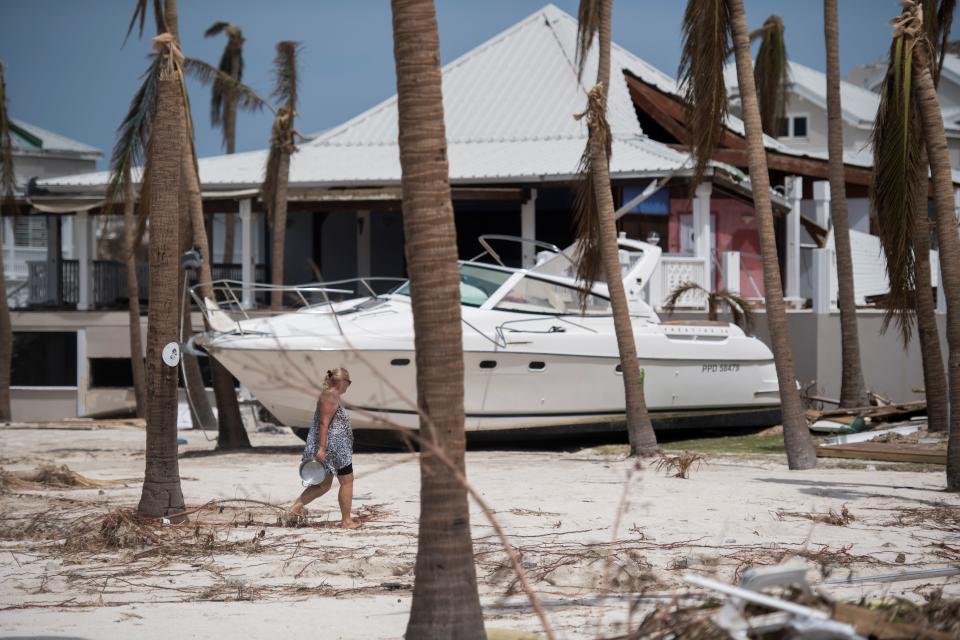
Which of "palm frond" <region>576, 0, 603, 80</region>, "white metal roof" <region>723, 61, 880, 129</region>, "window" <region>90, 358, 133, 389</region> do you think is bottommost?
"window" <region>90, 358, 133, 389</region>

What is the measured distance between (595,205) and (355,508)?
6.22 meters

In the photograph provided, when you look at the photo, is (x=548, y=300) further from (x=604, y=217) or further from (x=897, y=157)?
(x=897, y=157)

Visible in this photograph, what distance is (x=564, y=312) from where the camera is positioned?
16.5m

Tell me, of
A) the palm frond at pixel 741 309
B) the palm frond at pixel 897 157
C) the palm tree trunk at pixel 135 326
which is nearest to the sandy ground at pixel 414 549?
the palm frond at pixel 897 157

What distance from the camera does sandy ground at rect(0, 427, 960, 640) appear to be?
6.29 metres

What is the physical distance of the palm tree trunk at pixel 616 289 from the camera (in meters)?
14.6

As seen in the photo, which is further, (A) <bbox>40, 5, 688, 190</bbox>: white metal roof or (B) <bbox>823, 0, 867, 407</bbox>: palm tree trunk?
(A) <bbox>40, 5, 688, 190</bbox>: white metal roof

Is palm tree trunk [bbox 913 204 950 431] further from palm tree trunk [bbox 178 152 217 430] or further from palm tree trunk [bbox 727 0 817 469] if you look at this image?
palm tree trunk [bbox 178 152 217 430]

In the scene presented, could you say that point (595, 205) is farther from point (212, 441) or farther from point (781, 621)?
point (781, 621)

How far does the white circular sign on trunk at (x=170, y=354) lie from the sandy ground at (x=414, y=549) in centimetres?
134

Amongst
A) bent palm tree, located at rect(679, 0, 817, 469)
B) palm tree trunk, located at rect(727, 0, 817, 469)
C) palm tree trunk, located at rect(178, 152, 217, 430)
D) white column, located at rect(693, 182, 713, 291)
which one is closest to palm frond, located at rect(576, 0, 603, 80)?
bent palm tree, located at rect(679, 0, 817, 469)

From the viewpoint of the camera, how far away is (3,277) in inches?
951

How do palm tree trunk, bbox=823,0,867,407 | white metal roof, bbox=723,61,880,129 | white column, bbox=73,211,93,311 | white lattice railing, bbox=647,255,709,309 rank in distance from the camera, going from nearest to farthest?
palm tree trunk, bbox=823,0,867,407
white lattice railing, bbox=647,255,709,309
white column, bbox=73,211,93,311
white metal roof, bbox=723,61,880,129

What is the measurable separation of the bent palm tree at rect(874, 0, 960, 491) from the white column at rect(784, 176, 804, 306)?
1140cm
